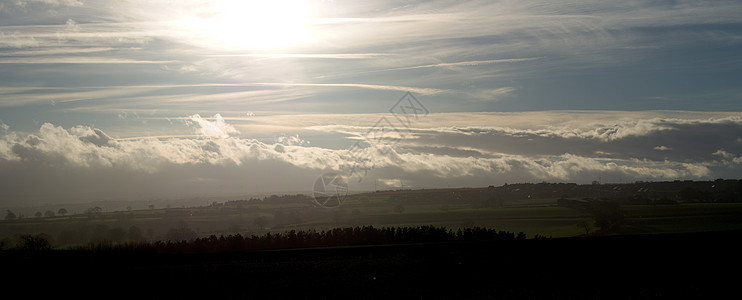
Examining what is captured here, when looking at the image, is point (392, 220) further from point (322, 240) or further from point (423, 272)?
point (423, 272)

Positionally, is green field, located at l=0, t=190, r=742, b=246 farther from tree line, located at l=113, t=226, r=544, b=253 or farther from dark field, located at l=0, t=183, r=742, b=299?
dark field, located at l=0, t=183, r=742, b=299

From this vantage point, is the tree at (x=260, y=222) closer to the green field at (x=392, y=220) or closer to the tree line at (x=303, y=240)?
the green field at (x=392, y=220)

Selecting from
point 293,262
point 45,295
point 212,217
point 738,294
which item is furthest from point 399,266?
point 212,217

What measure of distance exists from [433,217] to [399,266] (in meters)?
121

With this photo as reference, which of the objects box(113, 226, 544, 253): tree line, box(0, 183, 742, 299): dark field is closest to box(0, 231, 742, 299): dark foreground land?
box(0, 183, 742, 299): dark field

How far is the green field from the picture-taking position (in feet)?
297

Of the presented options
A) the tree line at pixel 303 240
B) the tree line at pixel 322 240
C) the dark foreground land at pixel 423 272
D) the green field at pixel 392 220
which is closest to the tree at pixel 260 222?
the green field at pixel 392 220

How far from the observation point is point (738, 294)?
17.1 metres

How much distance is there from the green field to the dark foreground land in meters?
56.3

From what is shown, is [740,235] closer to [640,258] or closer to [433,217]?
[640,258]

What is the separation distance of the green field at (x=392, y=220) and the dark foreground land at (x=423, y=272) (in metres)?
56.3

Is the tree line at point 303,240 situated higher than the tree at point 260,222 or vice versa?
the tree line at point 303,240

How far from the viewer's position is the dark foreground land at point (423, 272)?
18.0 m

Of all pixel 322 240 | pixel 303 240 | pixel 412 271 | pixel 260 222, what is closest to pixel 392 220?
pixel 260 222
